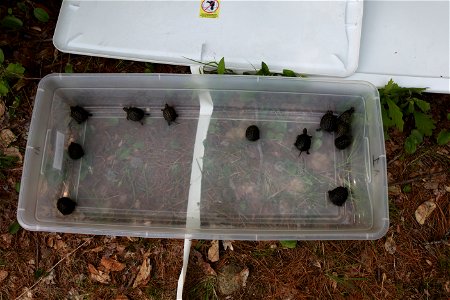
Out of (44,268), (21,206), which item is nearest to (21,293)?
(44,268)

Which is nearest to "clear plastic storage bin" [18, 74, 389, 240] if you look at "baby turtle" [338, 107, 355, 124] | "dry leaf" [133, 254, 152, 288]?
"baby turtle" [338, 107, 355, 124]

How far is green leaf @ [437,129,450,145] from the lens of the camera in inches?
53.3

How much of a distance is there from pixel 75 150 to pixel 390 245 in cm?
106

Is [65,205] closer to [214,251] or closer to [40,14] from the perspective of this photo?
[214,251]

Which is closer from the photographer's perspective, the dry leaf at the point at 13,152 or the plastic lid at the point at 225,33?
the plastic lid at the point at 225,33

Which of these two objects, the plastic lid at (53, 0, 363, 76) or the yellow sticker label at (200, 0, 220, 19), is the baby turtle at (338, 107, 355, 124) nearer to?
the plastic lid at (53, 0, 363, 76)

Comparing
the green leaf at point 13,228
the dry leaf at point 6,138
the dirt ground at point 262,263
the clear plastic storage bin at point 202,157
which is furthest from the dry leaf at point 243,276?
the dry leaf at point 6,138

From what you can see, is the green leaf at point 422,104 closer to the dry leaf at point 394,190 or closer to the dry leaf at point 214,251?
the dry leaf at point 394,190

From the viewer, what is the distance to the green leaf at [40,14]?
1.46 meters

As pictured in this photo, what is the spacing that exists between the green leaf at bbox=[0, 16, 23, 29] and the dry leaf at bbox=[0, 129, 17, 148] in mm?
366

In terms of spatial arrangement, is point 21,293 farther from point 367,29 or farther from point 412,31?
point 412,31

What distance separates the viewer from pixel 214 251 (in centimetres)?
134

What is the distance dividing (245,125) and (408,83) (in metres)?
0.53

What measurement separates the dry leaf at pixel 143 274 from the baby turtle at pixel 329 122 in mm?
706
